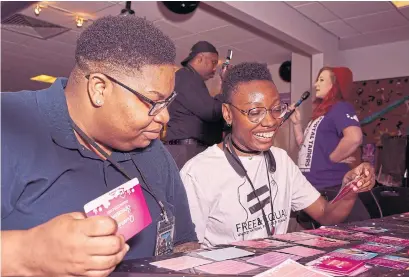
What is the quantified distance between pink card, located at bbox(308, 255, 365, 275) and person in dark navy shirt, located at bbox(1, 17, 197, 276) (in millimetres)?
429

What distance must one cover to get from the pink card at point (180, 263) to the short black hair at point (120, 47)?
1.52 ft

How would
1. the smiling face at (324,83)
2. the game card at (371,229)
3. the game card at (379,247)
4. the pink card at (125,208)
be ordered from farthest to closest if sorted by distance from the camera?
the smiling face at (324,83), the game card at (371,229), the game card at (379,247), the pink card at (125,208)

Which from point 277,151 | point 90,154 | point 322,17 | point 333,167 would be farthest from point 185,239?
point 322,17

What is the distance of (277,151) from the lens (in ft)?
6.10

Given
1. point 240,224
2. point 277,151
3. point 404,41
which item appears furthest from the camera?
point 404,41

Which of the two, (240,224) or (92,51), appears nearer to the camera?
(92,51)

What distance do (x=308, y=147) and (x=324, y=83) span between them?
1.95ft

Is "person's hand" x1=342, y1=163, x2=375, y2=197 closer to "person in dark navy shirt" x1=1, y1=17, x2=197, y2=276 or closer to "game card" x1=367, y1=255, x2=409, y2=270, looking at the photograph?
"game card" x1=367, y1=255, x2=409, y2=270

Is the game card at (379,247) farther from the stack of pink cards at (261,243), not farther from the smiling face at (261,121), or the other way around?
the smiling face at (261,121)

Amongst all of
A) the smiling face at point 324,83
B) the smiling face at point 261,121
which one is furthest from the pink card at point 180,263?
the smiling face at point 324,83

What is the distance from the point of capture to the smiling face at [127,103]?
39.0 inches

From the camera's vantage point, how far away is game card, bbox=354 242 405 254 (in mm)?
1092

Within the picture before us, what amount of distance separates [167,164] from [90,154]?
32cm

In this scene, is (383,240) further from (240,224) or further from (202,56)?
(202,56)
